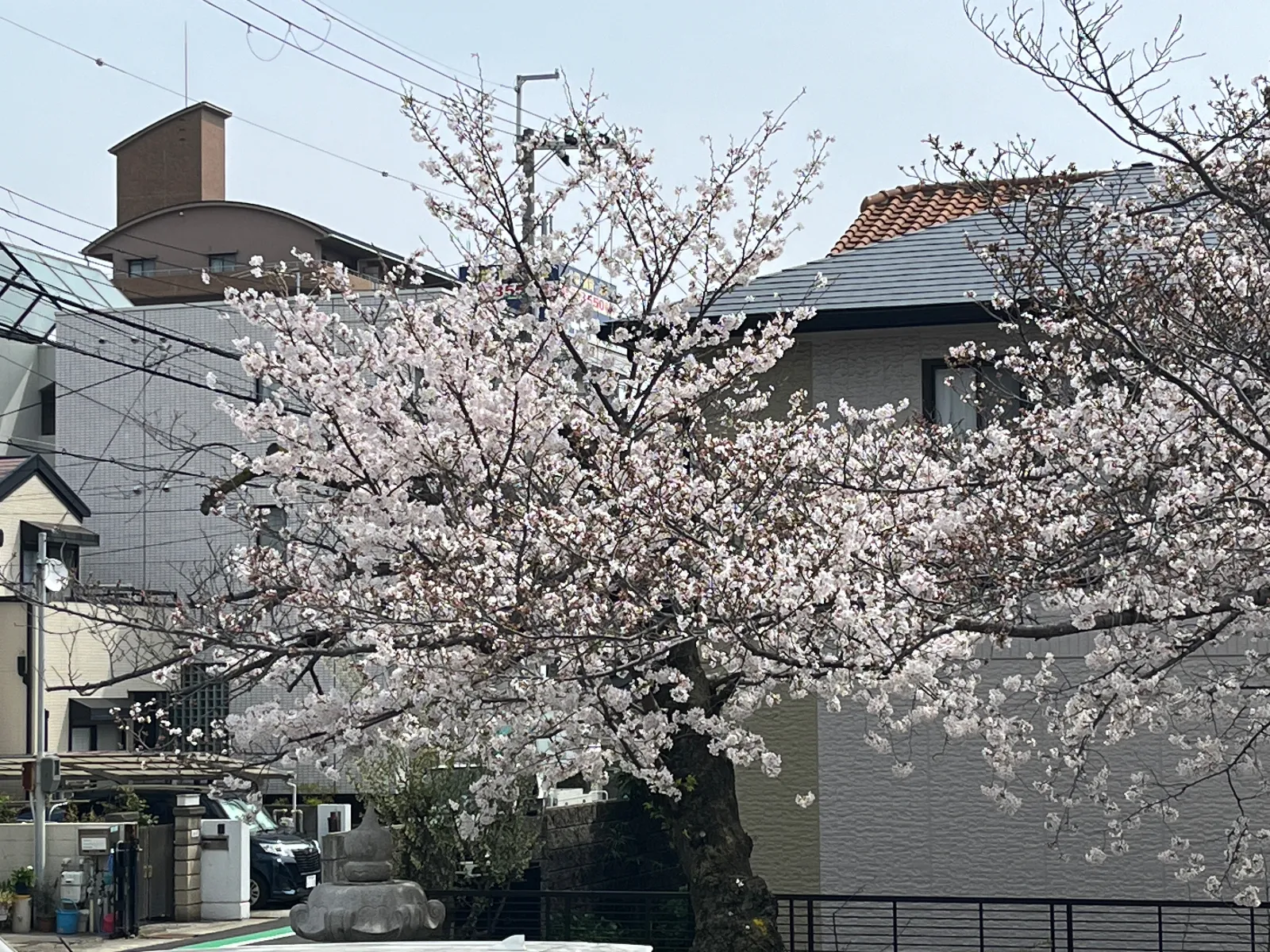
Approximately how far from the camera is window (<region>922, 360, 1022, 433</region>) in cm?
1467

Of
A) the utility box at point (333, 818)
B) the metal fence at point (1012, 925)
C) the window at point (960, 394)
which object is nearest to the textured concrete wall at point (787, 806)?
the metal fence at point (1012, 925)

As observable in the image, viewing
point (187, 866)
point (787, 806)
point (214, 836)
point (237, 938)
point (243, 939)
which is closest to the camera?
point (787, 806)

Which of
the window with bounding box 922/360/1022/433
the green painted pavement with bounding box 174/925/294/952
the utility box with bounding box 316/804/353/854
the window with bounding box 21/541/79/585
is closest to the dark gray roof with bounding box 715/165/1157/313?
the window with bounding box 922/360/1022/433

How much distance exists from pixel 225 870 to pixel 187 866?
595 mm

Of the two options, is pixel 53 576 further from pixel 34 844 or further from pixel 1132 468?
pixel 1132 468

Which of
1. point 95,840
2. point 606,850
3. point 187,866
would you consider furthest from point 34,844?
point 606,850

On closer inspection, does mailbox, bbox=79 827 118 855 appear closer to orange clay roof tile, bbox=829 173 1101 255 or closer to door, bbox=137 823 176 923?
door, bbox=137 823 176 923

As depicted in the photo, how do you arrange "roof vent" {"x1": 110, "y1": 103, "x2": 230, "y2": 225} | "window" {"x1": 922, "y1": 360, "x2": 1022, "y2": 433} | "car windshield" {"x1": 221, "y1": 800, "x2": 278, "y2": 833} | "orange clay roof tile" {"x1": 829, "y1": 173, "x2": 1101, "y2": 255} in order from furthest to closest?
"roof vent" {"x1": 110, "y1": 103, "x2": 230, "y2": 225}
"car windshield" {"x1": 221, "y1": 800, "x2": 278, "y2": 833}
"orange clay roof tile" {"x1": 829, "y1": 173, "x2": 1101, "y2": 255}
"window" {"x1": 922, "y1": 360, "x2": 1022, "y2": 433}

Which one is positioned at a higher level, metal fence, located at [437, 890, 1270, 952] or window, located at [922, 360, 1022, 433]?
window, located at [922, 360, 1022, 433]

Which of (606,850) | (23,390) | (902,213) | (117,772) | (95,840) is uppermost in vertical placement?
(23,390)

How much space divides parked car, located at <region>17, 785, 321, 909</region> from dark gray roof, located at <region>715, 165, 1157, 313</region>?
14.6 meters

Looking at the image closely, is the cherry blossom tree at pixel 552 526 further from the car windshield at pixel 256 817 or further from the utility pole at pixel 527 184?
the car windshield at pixel 256 817

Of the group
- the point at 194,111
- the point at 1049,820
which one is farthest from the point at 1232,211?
the point at 194,111

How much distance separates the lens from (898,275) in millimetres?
15516
